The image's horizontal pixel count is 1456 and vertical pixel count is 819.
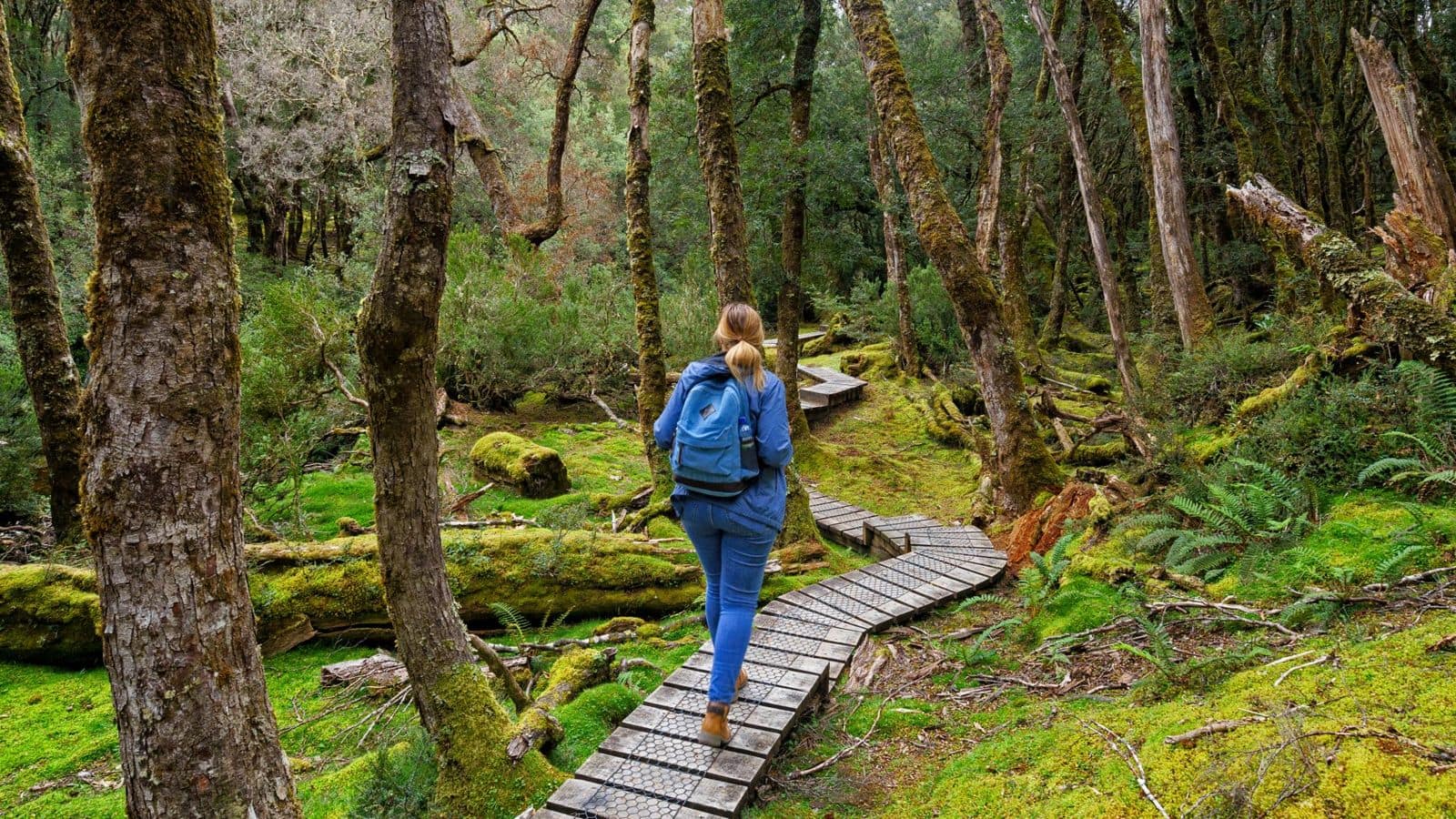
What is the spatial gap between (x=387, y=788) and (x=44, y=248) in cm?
583

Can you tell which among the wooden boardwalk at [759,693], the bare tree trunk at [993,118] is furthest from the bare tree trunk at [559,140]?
the bare tree trunk at [993,118]

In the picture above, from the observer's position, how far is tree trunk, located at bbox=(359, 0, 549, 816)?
2.94 meters

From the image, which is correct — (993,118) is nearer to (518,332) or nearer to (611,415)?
(611,415)

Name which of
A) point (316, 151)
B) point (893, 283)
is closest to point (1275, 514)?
point (893, 283)

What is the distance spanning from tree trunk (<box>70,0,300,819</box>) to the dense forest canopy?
0.01 meters

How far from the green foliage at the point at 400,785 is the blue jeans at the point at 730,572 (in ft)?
4.14

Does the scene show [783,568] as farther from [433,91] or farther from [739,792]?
[433,91]

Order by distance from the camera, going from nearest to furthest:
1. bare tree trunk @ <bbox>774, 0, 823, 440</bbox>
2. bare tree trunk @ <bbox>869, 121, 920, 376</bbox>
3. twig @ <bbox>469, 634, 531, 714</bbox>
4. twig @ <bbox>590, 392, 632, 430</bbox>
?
twig @ <bbox>469, 634, 531, 714</bbox>, bare tree trunk @ <bbox>774, 0, 823, 440</bbox>, twig @ <bbox>590, 392, 632, 430</bbox>, bare tree trunk @ <bbox>869, 121, 920, 376</bbox>

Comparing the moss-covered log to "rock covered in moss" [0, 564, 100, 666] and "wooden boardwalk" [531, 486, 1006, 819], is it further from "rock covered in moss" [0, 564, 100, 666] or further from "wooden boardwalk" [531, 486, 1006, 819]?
"wooden boardwalk" [531, 486, 1006, 819]

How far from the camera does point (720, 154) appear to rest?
21.6ft

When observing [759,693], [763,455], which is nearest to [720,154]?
[763,455]

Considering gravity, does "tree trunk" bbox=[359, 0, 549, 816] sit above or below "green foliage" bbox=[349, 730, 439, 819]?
above

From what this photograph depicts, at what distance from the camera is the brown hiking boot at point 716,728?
3.35 metres

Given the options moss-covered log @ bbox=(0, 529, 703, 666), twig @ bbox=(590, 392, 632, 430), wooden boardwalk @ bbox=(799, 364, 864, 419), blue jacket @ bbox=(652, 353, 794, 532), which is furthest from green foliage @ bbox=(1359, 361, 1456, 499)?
twig @ bbox=(590, 392, 632, 430)
